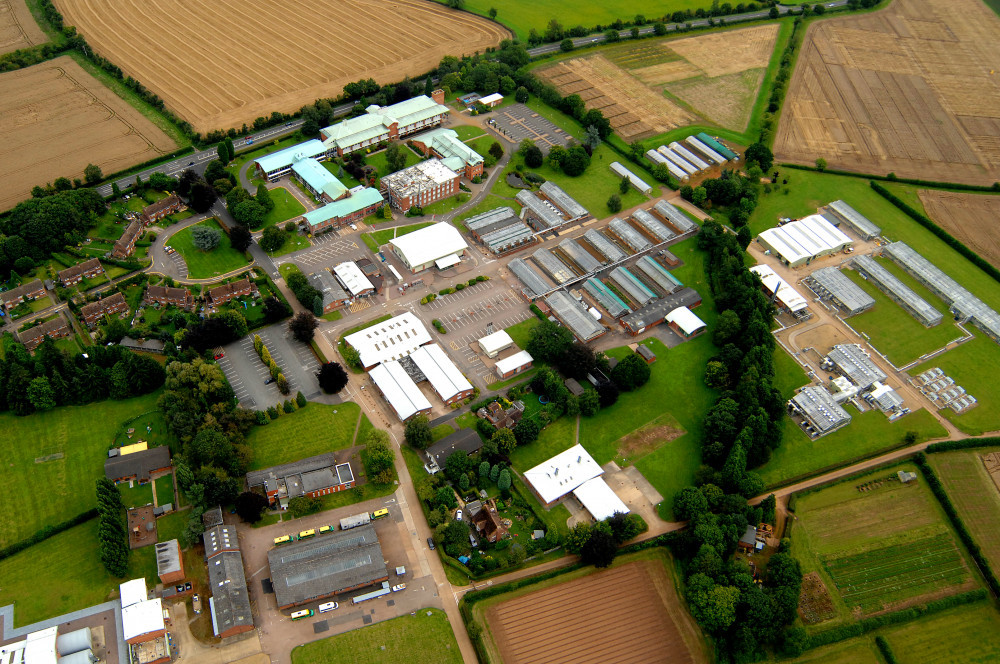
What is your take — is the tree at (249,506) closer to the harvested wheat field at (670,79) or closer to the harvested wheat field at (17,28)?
the harvested wheat field at (670,79)

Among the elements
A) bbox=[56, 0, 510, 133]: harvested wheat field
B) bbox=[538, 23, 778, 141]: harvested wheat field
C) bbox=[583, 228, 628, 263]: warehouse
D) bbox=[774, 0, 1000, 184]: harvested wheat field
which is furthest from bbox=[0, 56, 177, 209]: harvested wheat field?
bbox=[774, 0, 1000, 184]: harvested wheat field

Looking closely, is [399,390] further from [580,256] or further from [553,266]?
[580,256]

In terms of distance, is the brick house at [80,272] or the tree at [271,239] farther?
the tree at [271,239]

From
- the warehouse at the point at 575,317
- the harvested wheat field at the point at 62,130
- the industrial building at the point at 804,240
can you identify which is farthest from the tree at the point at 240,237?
the industrial building at the point at 804,240

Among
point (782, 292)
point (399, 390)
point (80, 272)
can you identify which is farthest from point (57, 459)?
point (782, 292)

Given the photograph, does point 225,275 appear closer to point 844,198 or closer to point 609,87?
point 609,87

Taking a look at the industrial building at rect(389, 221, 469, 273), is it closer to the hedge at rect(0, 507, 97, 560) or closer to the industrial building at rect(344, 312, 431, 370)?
the industrial building at rect(344, 312, 431, 370)
